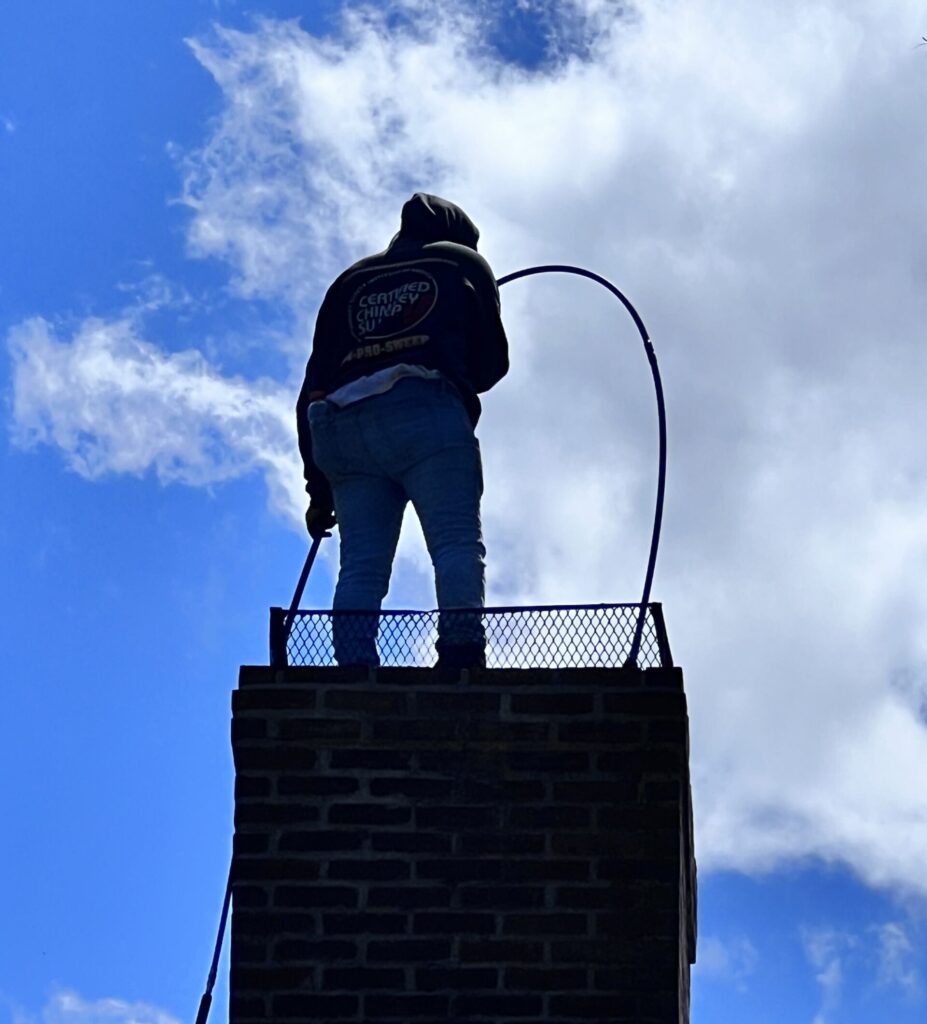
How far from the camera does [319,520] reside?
437 inches

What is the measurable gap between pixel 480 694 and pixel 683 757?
0.83 meters

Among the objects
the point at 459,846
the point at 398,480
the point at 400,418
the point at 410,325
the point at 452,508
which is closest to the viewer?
the point at 459,846

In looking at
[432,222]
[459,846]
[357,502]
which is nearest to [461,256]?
[432,222]

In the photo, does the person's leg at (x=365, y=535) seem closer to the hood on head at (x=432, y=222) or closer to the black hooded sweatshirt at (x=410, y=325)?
the black hooded sweatshirt at (x=410, y=325)

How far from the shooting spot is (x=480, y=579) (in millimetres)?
10312

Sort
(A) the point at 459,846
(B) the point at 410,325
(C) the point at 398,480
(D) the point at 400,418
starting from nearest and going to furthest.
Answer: (A) the point at 459,846
(D) the point at 400,418
(C) the point at 398,480
(B) the point at 410,325

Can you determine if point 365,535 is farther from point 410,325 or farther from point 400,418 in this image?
point 410,325

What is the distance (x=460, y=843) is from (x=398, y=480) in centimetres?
180

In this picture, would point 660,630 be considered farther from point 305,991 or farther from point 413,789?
point 305,991

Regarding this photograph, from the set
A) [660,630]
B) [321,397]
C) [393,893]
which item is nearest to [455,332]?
[321,397]

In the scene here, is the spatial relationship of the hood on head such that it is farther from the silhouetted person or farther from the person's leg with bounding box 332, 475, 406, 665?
the person's leg with bounding box 332, 475, 406, 665

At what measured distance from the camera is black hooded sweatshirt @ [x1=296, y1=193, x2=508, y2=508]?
10805 millimetres

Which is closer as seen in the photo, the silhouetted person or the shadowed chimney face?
the shadowed chimney face

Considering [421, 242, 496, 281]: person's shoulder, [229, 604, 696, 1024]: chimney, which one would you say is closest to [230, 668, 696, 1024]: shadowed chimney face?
[229, 604, 696, 1024]: chimney
